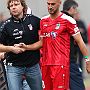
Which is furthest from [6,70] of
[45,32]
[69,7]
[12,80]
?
[69,7]

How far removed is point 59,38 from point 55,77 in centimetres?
54

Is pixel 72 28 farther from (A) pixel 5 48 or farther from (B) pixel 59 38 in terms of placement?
(A) pixel 5 48

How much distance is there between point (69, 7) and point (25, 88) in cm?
184

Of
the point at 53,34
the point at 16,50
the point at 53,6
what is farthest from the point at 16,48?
the point at 53,6

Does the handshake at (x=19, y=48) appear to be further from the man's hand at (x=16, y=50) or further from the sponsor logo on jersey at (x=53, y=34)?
the sponsor logo on jersey at (x=53, y=34)

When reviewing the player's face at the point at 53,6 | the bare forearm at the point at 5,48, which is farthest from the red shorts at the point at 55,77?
the player's face at the point at 53,6

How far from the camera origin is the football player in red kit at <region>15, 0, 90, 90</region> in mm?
8469

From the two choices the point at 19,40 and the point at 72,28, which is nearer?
the point at 72,28

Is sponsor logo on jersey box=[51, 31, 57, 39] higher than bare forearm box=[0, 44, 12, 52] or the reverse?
higher

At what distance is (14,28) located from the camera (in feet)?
28.3

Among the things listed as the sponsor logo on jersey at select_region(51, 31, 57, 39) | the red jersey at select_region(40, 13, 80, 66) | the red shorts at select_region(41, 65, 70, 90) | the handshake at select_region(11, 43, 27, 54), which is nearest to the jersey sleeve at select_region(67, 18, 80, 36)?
the red jersey at select_region(40, 13, 80, 66)

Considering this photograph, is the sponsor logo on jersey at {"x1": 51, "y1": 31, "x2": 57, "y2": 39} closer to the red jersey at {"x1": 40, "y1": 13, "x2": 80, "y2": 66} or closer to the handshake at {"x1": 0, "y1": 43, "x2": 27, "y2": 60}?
the red jersey at {"x1": 40, "y1": 13, "x2": 80, "y2": 66}

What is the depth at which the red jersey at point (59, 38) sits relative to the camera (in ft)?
27.8

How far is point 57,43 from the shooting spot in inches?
333
